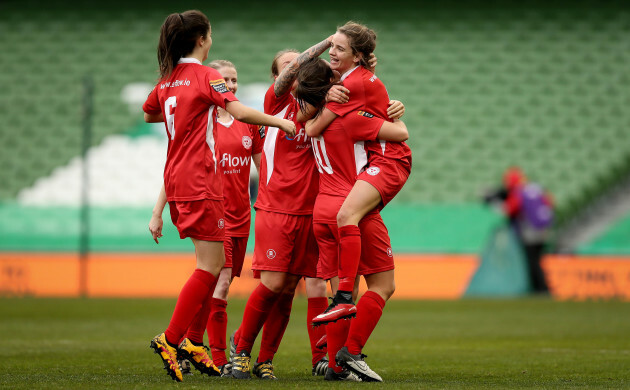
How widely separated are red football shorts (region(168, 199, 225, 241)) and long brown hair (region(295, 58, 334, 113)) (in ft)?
2.75

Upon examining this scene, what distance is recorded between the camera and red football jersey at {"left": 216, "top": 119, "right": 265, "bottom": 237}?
243 inches

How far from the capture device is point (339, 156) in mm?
5258

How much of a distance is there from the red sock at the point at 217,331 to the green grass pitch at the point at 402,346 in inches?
13.9

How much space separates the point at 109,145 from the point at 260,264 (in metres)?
13.0

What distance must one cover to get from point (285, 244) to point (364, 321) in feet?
2.26

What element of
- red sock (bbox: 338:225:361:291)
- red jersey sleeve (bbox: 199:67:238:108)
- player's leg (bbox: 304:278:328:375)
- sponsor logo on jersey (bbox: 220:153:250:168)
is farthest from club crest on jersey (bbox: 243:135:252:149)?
red sock (bbox: 338:225:361:291)

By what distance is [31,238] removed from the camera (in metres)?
15.6

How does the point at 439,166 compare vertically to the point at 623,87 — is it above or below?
below

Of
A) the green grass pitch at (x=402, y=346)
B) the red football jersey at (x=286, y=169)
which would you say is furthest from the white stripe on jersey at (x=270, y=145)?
the green grass pitch at (x=402, y=346)

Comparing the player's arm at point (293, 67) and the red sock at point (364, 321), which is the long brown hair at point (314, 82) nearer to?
the player's arm at point (293, 67)

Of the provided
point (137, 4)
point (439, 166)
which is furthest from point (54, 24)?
point (439, 166)

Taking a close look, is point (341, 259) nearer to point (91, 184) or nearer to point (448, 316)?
point (448, 316)

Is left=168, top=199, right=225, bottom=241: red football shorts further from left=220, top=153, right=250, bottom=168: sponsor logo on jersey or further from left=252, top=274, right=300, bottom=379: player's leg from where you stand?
left=220, top=153, right=250, bottom=168: sponsor logo on jersey

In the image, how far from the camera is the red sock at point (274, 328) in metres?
Answer: 5.54
